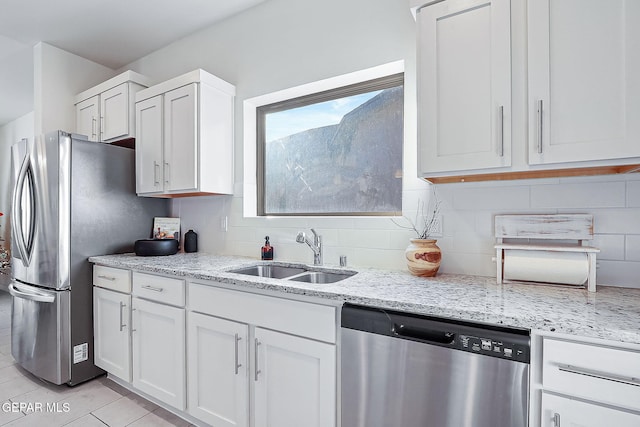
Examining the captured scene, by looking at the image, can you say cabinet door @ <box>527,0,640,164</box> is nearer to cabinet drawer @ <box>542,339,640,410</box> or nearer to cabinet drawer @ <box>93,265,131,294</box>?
cabinet drawer @ <box>542,339,640,410</box>

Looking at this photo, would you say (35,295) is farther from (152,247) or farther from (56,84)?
(56,84)

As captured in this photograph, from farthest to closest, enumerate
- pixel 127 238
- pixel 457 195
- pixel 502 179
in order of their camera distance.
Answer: pixel 127 238, pixel 457 195, pixel 502 179

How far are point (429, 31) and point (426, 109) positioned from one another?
0.34 meters

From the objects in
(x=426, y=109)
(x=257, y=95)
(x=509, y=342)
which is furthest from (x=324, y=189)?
(x=509, y=342)

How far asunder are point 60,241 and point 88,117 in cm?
133

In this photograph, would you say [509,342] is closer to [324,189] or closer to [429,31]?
[429,31]

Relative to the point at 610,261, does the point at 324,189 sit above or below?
above

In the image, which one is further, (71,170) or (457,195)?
(71,170)

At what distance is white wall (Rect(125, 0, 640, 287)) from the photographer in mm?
1378

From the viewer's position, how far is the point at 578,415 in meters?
0.92

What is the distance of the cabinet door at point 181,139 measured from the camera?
2.27 meters

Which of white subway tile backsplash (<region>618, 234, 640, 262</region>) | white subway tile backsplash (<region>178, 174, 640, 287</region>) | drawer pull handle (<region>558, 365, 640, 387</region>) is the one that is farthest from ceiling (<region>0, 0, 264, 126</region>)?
drawer pull handle (<region>558, 365, 640, 387</region>)

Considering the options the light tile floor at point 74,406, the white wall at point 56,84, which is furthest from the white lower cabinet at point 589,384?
the white wall at point 56,84

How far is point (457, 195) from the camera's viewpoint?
1.67m
